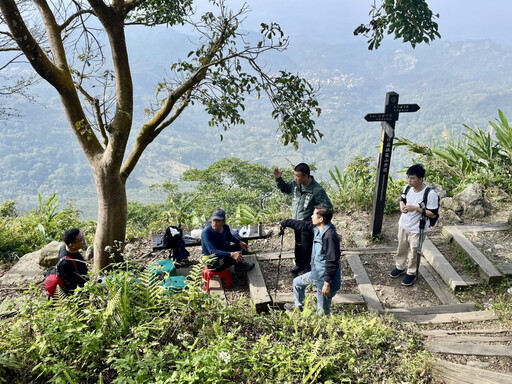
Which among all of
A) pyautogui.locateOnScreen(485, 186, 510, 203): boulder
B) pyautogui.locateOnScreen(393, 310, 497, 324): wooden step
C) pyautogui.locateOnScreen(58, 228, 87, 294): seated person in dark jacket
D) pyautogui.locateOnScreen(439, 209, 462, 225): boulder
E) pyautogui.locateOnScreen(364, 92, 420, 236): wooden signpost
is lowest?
pyautogui.locateOnScreen(393, 310, 497, 324): wooden step

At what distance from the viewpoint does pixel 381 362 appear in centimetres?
296

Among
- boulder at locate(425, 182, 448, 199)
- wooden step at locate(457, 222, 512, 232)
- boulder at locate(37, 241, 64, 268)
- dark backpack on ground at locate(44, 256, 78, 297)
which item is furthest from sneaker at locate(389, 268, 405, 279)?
boulder at locate(37, 241, 64, 268)

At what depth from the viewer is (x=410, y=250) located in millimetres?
4910

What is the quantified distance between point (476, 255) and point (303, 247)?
8.09 feet

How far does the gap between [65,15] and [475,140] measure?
7810mm

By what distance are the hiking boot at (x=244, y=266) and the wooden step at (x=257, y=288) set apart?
5cm

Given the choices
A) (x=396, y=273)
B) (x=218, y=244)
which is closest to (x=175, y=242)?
(x=218, y=244)

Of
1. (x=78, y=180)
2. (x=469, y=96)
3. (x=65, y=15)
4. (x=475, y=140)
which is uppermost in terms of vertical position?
(x=469, y=96)

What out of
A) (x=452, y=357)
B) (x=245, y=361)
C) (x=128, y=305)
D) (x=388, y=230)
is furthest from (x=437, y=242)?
(x=128, y=305)

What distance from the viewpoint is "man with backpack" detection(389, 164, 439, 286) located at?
461 centimetres

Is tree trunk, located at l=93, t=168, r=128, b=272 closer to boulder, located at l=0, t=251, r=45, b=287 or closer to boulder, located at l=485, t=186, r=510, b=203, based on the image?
boulder, located at l=0, t=251, r=45, b=287

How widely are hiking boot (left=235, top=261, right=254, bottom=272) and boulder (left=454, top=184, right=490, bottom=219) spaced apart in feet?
13.8

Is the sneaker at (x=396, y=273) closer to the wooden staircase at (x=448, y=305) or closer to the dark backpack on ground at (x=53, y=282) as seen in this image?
the wooden staircase at (x=448, y=305)

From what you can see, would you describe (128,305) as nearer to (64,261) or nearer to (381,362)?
(64,261)
